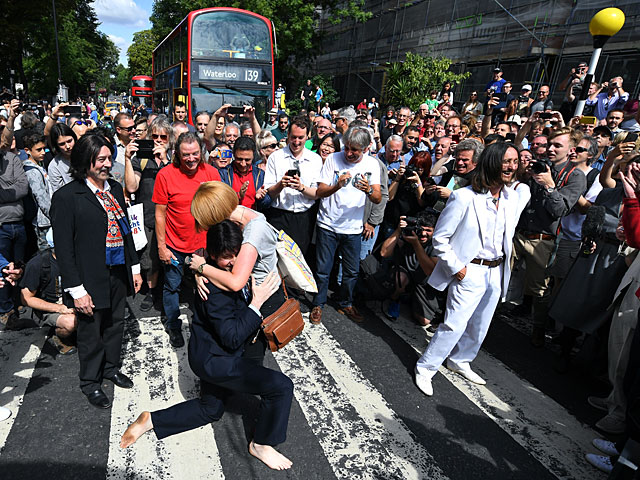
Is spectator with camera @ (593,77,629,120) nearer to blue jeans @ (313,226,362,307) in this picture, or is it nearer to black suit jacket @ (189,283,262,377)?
blue jeans @ (313,226,362,307)

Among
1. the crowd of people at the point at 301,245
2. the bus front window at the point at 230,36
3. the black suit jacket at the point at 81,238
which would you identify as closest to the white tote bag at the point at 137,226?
→ the crowd of people at the point at 301,245

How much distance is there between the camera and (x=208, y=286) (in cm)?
246

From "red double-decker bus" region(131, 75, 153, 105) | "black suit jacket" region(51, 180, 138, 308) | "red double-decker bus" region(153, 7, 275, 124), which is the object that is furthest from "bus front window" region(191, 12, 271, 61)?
"red double-decker bus" region(131, 75, 153, 105)

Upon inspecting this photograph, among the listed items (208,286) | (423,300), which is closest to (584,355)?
(423,300)

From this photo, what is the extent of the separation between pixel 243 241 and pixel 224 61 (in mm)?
10435

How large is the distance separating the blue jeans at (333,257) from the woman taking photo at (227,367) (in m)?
2.05

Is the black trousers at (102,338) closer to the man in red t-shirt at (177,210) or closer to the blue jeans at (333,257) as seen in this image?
the man in red t-shirt at (177,210)

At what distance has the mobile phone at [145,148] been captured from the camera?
4.70 meters

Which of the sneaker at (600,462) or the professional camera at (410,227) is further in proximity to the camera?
the professional camera at (410,227)

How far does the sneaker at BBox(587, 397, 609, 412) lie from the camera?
3.60 m

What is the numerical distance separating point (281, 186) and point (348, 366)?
6.79 ft

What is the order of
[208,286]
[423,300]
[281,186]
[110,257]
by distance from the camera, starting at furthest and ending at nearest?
1. [423,300]
2. [281,186]
3. [110,257]
4. [208,286]

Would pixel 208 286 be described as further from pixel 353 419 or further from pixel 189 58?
pixel 189 58

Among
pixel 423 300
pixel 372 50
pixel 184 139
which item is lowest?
pixel 423 300
